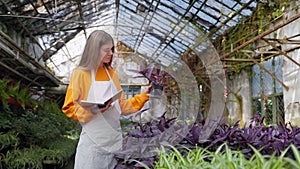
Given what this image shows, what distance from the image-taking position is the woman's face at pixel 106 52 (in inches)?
51.3

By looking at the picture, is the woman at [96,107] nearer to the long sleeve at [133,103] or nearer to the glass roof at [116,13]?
the long sleeve at [133,103]

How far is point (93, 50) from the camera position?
1.31 m

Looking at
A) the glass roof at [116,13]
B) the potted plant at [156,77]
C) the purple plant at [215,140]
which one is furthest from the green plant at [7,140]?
the potted plant at [156,77]

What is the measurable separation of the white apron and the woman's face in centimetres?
6

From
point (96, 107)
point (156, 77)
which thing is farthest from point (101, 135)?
point (156, 77)

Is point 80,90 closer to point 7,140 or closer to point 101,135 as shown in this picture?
point 101,135

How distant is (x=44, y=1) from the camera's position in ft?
20.9

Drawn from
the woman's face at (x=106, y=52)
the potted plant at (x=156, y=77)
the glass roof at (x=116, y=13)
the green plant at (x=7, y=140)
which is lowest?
the green plant at (x=7, y=140)

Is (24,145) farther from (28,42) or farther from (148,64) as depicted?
(28,42)

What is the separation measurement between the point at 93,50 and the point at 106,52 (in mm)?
50

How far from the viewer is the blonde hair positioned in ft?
4.28

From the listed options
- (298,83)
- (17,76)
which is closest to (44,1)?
(17,76)

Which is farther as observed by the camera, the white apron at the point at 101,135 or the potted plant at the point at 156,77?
the potted plant at the point at 156,77

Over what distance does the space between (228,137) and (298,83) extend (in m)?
3.63
